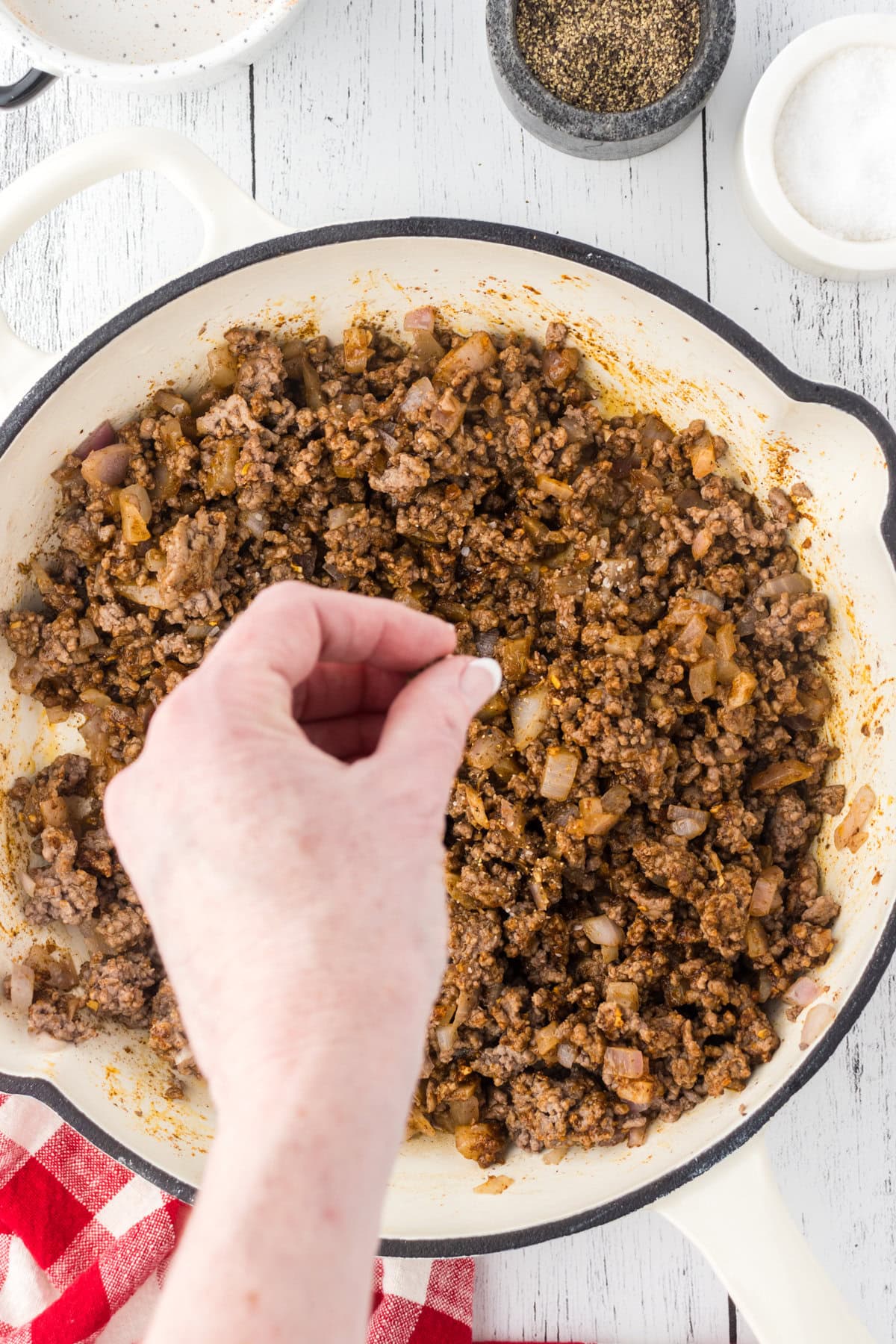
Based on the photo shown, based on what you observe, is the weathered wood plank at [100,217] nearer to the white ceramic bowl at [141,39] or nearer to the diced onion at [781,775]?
Result: the white ceramic bowl at [141,39]

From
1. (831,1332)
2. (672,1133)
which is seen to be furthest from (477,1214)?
(831,1332)

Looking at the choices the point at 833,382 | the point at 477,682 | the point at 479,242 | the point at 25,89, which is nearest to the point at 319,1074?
the point at 477,682

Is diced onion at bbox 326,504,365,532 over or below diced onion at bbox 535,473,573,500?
below

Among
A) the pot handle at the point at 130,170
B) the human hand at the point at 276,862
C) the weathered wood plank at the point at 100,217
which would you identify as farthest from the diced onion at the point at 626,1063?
the weathered wood plank at the point at 100,217

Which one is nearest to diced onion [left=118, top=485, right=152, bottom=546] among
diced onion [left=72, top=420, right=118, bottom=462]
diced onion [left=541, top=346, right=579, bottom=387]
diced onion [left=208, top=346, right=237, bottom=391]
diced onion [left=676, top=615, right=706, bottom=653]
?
diced onion [left=72, top=420, right=118, bottom=462]

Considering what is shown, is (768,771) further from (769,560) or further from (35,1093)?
(35,1093)

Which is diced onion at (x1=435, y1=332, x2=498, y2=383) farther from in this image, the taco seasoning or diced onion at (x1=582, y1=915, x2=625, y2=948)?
diced onion at (x1=582, y1=915, x2=625, y2=948)

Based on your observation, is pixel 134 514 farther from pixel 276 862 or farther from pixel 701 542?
pixel 276 862
